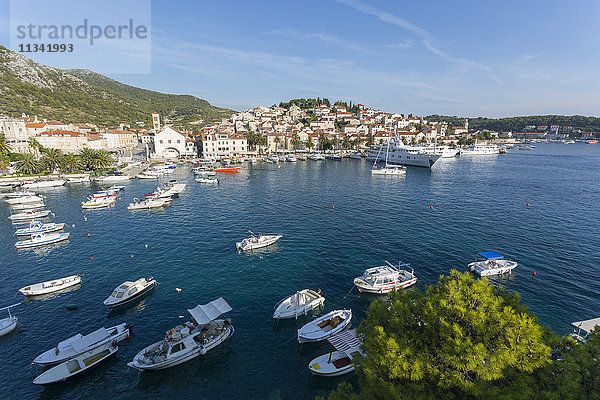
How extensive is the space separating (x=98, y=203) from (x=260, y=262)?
159 ft

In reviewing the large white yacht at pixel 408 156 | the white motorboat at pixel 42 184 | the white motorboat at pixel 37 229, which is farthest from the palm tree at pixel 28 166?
the large white yacht at pixel 408 156

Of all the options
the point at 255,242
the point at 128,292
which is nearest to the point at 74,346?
the point at 128,292

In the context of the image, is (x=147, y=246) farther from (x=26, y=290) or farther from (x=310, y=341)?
(x=310, y=341)

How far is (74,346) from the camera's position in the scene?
69.2 feet

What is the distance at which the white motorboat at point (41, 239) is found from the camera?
136 feet

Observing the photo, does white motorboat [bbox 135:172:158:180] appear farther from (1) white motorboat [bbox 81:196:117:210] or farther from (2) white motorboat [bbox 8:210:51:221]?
(2) white motorboat [bbox 8:210:51:221]

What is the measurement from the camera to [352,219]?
5362 centimetres

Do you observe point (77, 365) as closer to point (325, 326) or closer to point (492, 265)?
point (325, 326)

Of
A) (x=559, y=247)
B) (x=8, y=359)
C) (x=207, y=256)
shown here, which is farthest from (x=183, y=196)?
(x=559, y=247)

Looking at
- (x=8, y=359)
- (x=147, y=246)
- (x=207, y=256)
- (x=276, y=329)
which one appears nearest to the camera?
(x=8, y=359)

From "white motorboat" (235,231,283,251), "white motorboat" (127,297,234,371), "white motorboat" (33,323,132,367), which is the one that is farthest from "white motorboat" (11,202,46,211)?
"white motorboat" (127,297,234,371)

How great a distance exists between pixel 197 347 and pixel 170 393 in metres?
3.51

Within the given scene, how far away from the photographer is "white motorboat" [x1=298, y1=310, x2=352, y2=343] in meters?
23.4

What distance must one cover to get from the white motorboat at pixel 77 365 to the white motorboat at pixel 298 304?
14.2 meters
